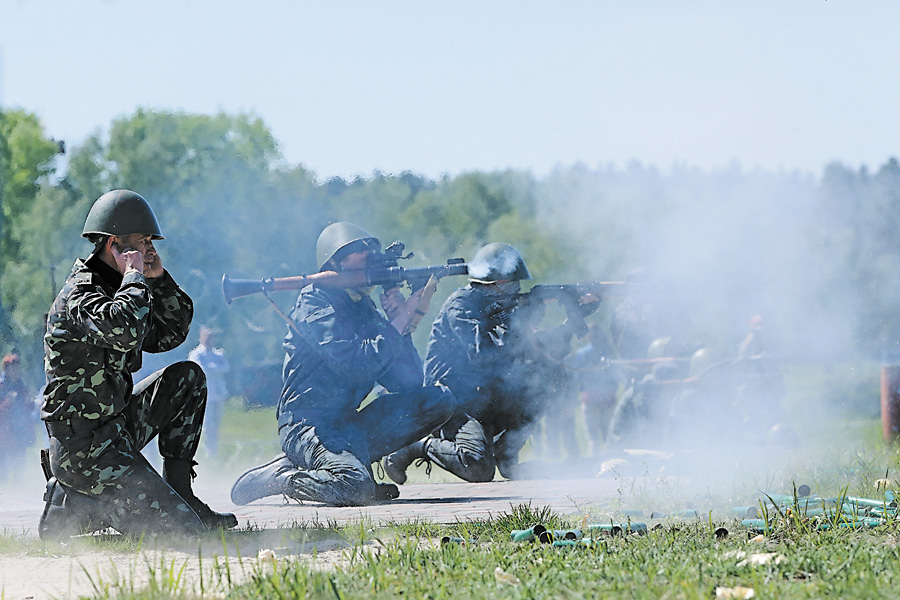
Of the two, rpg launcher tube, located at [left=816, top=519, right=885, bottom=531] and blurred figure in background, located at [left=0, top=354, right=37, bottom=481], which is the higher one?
blurred figure in background, located at [left=0, top=354, right=37, bottom=481]

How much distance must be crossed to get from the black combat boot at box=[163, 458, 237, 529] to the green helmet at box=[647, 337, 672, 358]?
27.0 feet

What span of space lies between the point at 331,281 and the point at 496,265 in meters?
1.95

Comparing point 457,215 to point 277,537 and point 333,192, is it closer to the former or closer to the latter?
point 333,192

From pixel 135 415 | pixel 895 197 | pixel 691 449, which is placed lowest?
pixel 691 449

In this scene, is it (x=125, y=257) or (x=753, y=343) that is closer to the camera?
(x=125, y=257)

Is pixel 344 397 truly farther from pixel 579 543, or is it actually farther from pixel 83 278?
pixel 579 543

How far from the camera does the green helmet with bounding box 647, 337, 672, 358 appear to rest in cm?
1259

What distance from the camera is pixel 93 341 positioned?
4.70 metres

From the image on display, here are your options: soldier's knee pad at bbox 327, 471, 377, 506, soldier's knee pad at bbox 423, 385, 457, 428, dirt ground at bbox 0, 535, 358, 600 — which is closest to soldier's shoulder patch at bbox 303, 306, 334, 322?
soldier's knee pad at bbox 423, 385, 457, 428

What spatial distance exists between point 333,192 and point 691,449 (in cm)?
413

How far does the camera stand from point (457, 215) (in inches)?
521

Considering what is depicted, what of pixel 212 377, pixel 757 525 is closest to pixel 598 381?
pixel 212 377

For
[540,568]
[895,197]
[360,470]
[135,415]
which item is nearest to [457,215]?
[895,197]

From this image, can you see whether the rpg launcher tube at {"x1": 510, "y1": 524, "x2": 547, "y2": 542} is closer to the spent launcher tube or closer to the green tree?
the spent launcher tube
